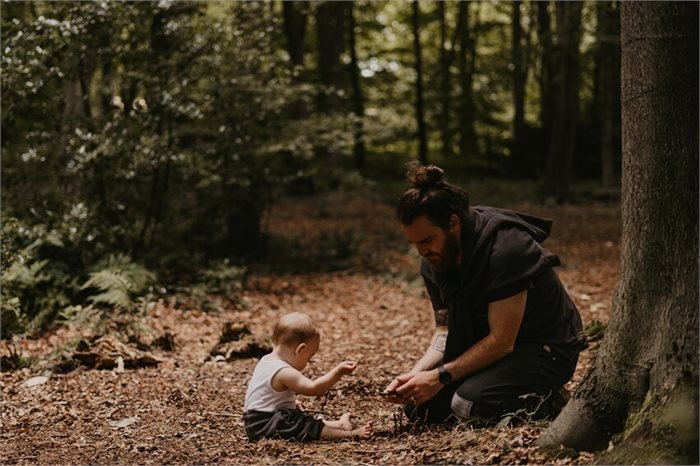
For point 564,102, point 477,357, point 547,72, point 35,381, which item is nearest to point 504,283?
point 477,357

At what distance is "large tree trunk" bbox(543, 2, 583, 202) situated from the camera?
15195 millimetres

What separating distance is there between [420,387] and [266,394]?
968mm

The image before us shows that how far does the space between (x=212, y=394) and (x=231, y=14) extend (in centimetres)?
686

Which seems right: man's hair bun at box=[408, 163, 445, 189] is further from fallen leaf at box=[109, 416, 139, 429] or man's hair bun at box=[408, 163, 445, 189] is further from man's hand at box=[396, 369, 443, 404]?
fallen leaf at box=[109, 416, 139, 429]

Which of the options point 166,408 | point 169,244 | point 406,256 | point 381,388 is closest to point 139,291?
point 169,244

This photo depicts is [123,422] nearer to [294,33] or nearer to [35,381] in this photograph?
[35,381]

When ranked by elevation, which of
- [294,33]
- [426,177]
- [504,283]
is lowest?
[504,283]

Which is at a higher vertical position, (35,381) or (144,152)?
(144,152)

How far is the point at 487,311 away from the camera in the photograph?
4.14m

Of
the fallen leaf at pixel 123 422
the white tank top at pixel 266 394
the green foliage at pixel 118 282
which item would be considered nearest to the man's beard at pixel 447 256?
the white tank top at pixel 266 394

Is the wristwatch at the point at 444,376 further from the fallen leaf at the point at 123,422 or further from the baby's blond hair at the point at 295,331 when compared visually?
the fallen leaf at the point at 123,422

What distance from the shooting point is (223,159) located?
1022cm

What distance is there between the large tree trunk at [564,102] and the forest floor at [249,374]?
5.38 m

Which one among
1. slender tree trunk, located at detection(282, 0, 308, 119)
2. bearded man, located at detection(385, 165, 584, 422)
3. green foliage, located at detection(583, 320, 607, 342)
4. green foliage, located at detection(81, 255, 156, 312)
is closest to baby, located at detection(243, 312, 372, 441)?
bearded man, located at detection(385, 165, 584, 422)
